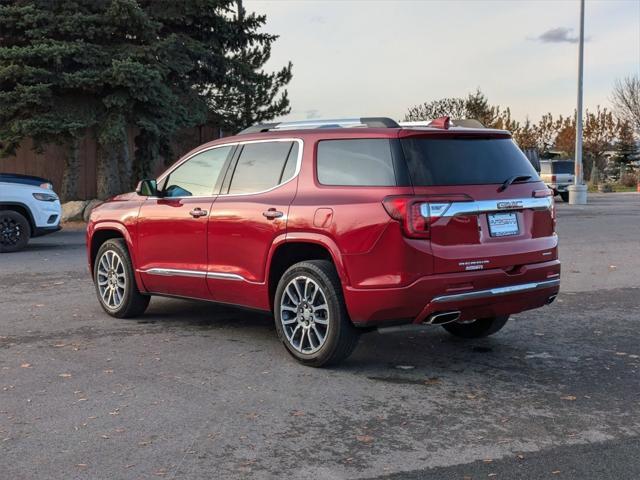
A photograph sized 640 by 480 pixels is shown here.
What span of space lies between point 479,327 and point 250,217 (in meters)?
2.29

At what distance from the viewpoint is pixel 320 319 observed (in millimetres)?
5785

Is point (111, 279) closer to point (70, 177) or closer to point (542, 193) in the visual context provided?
point (542, 193)

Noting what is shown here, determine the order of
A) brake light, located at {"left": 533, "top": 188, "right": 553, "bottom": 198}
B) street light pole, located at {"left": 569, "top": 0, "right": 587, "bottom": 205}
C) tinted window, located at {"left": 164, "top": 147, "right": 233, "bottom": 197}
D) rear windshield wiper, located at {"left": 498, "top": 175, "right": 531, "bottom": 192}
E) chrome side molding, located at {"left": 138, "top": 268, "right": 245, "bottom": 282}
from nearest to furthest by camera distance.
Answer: rear windshield wiper, located at {"left": 498, "top": 175, "right": 531, "bottom": 192}, brake light, located at {"left": 533, "top": 188, "right": 553, "bottom": 198}, chrome side molding, located at {"left": 138, "top": 268, "right": 245, "bottom": 282}, tinted window, located at {"left": 164, "top": 147, "right": 233, "bottom": 197}, street light pole, located at {"left": 569, "top": 0, "right": 587, "bottom": 205}

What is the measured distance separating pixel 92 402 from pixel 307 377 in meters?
1.52

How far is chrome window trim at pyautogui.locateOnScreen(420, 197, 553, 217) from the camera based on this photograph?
5.35m

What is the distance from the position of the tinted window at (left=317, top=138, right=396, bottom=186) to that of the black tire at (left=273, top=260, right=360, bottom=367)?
662 mm

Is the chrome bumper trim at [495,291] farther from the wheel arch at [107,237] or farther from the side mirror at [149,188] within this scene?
the wheel arch at [107,237]

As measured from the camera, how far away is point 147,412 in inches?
189

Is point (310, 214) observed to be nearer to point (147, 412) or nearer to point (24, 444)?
point (147, 412)

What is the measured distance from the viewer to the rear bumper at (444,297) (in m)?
5.33

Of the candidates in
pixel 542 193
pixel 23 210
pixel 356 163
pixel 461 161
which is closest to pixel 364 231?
pixel 356 163

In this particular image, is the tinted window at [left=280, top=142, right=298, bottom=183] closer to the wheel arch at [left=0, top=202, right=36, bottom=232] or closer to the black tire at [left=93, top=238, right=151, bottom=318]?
the black tire at [left=93, top=238, right=151, bottom=318]

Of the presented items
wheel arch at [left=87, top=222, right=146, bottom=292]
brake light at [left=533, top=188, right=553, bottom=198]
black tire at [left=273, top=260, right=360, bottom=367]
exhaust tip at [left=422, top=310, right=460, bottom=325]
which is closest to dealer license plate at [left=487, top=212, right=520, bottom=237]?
brake light at [left=533, top=188, right=553, bottom=198]

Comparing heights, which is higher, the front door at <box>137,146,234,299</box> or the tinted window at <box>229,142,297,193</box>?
the tinted window at <box>229,142,297,193</box>
